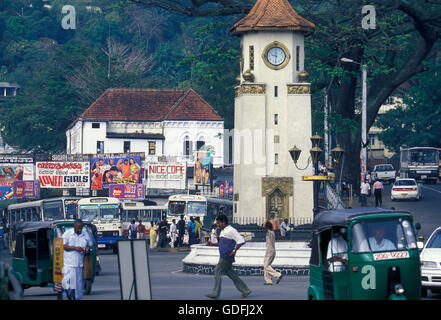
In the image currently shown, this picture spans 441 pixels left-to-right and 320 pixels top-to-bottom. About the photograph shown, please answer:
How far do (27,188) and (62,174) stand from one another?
336cm

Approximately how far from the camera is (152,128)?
351ft

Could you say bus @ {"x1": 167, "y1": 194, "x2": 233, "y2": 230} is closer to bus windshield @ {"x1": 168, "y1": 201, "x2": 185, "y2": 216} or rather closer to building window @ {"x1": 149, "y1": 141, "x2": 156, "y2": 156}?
bus windshield @ {"x1": 168, "y1": 201, "x2": 185, "y2": 216}

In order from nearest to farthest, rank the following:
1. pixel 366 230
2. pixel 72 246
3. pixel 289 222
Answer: pixel 366 230, pixel 72 246, pixel 289 222

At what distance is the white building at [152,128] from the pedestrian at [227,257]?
8153cm

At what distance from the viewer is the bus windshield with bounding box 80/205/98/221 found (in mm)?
53125

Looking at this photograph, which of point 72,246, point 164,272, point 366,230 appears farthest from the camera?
point 164,272

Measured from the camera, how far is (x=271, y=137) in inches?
1821

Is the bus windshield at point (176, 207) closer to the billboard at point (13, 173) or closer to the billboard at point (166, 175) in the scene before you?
the billboard at point (166, 175)

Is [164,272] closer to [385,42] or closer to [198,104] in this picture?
[385,42]

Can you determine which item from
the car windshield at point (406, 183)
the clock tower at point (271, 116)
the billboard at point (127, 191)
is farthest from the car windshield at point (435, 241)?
the billboard at point (127, 191)

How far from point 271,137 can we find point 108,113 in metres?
61.9

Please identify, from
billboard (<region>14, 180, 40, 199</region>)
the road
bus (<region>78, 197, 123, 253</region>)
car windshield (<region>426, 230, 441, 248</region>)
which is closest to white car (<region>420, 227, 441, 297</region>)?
car windshield (<region>426, 230, 441, 248</region>)

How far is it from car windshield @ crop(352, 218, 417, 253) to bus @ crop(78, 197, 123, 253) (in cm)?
3492

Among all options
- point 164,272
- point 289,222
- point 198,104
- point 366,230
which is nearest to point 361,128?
point 289,222
